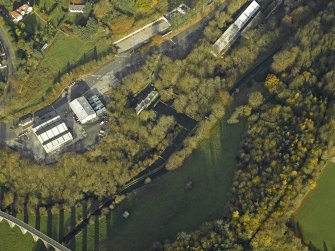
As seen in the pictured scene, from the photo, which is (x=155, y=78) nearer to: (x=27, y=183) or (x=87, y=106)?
(x=87, y=106)

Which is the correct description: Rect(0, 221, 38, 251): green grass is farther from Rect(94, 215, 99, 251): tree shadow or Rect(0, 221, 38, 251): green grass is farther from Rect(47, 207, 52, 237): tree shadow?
Rect(94, 215, 99, 251): tree shadow

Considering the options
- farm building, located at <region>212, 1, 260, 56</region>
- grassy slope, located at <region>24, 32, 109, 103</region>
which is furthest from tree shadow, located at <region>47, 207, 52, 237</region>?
farm building, located at <region>212, 1, 260, 56</region>

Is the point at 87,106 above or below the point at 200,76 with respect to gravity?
below

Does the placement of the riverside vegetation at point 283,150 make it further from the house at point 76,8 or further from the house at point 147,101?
the house at point 76,8

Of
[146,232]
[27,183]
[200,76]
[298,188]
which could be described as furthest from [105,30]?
[298,188]

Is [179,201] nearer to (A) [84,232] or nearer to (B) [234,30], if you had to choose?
(A) [84,232]

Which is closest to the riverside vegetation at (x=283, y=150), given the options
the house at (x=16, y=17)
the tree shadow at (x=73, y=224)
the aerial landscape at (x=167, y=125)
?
the aerial landscape at (x=167, y=125)
